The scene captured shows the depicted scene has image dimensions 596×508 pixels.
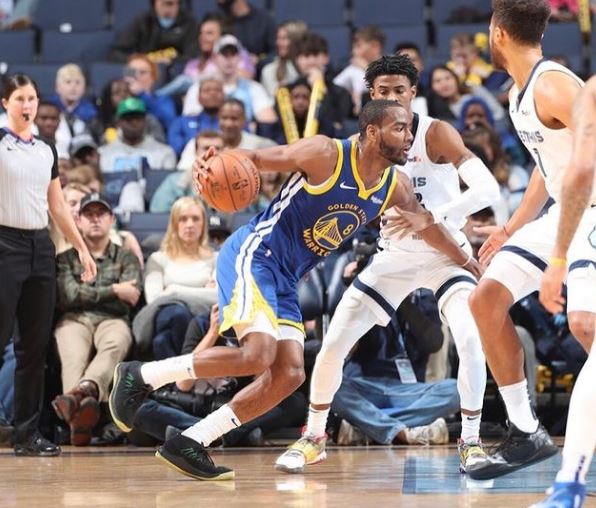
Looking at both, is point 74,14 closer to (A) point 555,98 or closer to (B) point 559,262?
(A) point 555,98

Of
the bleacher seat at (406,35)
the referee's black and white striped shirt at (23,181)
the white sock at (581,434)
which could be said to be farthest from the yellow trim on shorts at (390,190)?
the bleacher seat at (406,35)

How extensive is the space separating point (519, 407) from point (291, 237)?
1.28 meters

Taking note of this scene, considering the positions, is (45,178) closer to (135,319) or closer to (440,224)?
(135,319)

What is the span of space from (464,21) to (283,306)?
724cm

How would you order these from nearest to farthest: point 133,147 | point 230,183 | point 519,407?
point 230,183
point 519,407
point 133,147

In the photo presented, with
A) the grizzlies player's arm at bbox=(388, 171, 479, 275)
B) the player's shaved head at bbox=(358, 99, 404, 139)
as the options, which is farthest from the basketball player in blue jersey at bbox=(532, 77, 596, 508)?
the grizzlies player's arm at bbox=(388, 171, 479, 275)

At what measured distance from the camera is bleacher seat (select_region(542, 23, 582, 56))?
1191 centimetres

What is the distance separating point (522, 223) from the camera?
5430 mm

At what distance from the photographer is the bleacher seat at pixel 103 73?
470 inches

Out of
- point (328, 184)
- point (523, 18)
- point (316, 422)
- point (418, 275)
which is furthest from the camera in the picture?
point (316, 422)

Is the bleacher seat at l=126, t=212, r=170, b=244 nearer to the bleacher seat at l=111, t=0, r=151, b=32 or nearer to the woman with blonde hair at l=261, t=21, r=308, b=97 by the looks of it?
the woman with blonde hair at l=261, t=21, r=308, b=97

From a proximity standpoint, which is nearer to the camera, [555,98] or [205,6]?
→ [555,98]

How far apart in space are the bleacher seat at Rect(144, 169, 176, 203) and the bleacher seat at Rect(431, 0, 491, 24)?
4010 millimetres

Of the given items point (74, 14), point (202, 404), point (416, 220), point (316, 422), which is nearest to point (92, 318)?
point (202, 404)
